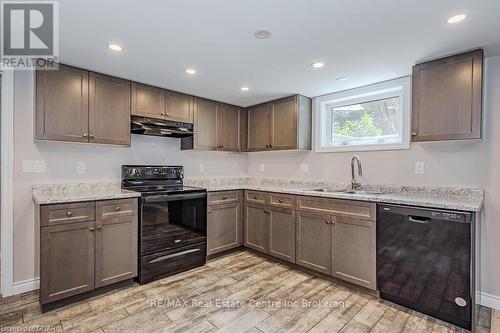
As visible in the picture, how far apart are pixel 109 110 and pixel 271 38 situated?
193 centimetres

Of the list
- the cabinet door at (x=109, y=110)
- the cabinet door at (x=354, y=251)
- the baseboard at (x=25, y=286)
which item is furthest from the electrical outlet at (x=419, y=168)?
the baseboard at (x=25, y=286)

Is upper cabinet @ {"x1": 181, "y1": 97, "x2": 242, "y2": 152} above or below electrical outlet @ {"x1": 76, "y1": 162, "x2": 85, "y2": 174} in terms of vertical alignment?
above

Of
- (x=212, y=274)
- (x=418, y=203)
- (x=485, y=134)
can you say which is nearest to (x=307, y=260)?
(x=212, y=274)

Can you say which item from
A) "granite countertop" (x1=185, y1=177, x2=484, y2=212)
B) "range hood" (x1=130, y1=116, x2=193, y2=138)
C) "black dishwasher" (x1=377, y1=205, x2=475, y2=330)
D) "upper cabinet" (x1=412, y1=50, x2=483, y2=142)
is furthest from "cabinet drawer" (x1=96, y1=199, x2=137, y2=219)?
"upper cabinet" (x1=412, y1=50, x2=483, y2=142)

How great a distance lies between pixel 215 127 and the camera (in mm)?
3855

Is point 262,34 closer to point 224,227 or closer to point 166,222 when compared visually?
point 166,222

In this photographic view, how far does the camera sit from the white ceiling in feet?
5.27

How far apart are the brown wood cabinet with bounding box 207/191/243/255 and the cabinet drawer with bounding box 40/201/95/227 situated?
139 centimetres

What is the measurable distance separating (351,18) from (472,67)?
1260 mm

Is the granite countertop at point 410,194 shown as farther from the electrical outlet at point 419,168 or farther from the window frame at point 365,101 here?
the window frame at point 365,101

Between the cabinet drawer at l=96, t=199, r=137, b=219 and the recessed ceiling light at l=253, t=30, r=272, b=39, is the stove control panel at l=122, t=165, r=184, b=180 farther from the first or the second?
the recessed ceiling light at l=253, t=30, r=272, b=39

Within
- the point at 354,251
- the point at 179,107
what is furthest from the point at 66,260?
the point at 354,251

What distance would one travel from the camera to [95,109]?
2.73 m

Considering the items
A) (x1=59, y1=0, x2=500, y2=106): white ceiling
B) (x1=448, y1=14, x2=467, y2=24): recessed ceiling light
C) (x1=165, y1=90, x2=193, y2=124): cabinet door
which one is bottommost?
(x1=165, y1=90, x2=193, y2=124): cabinet door
